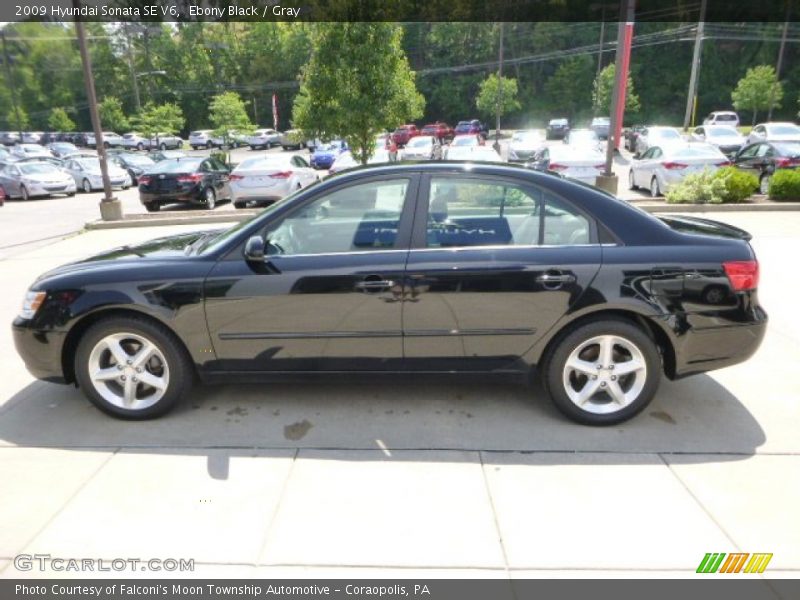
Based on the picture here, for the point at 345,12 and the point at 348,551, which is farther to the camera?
the point at 345,12

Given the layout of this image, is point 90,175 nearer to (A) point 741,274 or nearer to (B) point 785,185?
(B) point 785,185

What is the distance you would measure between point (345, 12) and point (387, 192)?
7.47 meters

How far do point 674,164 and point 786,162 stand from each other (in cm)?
251

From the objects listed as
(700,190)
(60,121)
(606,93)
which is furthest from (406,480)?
(60,121)

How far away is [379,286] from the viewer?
3350mm

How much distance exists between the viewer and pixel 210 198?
47.5ft

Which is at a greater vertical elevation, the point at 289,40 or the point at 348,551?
the point at 289,40

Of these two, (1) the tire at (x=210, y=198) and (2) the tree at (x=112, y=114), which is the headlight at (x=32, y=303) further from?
(2) the tree at (x=112, y=114)

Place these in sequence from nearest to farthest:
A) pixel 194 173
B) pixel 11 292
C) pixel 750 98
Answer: pixel 11 292, pixel 194 173, pixel 750 98

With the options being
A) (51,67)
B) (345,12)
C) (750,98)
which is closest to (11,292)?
(345,12)

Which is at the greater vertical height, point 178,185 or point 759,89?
point 759,89

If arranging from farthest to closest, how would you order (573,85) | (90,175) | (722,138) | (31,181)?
(573,85), (722,138), (90,175), (31,181)

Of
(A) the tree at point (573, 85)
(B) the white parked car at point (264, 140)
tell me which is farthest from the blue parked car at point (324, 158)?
(A) the tree at point (573, 85)

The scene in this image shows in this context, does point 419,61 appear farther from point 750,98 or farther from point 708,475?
point 708,475
